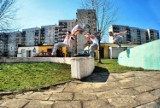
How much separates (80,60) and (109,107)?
3272 mm

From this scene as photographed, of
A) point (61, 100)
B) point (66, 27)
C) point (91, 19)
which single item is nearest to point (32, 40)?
point (66, 27)

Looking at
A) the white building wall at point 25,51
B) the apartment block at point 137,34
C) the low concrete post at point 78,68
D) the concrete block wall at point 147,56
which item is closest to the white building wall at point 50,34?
the apartment block at point 137,34

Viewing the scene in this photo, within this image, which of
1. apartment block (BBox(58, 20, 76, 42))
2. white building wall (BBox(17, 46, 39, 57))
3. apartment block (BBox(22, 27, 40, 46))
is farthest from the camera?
apartment block (BBox(22, 27, 40, 46))

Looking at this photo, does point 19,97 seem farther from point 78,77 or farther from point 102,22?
point 102,22

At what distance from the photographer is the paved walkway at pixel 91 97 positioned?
14.4ft

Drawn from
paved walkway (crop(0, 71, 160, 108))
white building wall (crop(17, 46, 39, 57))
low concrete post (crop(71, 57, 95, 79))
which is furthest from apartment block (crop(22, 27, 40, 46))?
paved walkway (crop(0, 71, 160, 108))

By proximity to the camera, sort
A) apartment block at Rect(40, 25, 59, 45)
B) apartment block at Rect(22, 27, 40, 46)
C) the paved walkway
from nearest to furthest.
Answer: the paved walkway
apartment block at Rect(40, 25, 59, 45)
apartment block at Rect(22, 27, 40, 46)

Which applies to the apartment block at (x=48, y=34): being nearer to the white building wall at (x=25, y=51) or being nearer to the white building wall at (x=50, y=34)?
the white building wall at (x=50, y=34)

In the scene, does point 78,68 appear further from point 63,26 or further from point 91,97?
point 63,26

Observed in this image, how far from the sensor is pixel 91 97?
500 cm

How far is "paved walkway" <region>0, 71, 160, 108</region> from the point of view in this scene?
4.40 metres

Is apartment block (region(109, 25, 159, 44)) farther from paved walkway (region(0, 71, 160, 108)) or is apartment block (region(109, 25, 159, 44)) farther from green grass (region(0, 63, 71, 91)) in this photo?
paved walkway (region(0, 71, 160, 108))

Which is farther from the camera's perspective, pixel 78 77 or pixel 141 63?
pixel 141 63

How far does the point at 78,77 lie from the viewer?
7156 millimetres
